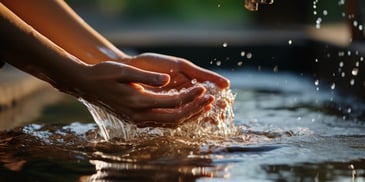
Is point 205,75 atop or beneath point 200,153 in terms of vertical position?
atop

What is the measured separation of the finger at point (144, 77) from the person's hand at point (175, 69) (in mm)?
602

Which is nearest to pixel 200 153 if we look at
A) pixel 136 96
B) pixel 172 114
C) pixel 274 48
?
pixel 172 114

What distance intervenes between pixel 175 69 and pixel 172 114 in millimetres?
540

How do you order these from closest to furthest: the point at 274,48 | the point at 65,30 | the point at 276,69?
the point at 65,30 → the point at 276,69 → the point at 274,48

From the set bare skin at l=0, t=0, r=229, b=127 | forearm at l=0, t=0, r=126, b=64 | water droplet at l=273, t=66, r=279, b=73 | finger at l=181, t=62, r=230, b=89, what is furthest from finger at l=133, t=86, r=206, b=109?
water droplet at l=273, t=66, r=279, b=73

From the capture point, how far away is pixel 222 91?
10.8 feet

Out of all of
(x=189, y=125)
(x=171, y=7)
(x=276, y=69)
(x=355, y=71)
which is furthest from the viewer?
(x=171, y=7)

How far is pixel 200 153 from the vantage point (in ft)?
9.11

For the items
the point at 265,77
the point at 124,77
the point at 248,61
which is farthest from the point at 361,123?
the point at 248,61

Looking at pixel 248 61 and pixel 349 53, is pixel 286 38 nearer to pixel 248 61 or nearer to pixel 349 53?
pixel 248 61

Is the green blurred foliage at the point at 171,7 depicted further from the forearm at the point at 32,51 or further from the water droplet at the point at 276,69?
the forearm at the point at 32,51

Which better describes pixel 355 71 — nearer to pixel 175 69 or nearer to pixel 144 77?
pixel 175 69

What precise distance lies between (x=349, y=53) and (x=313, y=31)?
2.43 meters

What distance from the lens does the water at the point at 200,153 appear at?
2.42 meters
